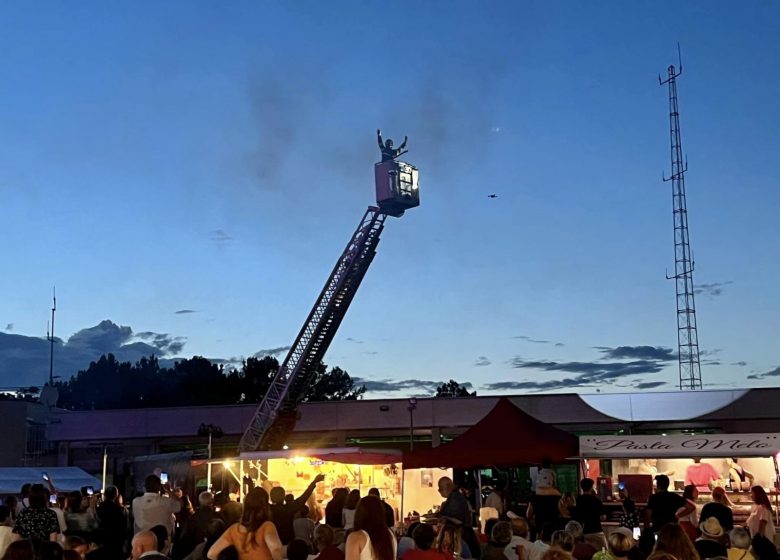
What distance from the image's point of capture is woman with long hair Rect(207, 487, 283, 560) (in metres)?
7.82

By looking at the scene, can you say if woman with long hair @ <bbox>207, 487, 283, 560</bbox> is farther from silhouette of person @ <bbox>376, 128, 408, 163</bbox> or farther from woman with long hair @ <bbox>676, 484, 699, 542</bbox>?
silhouette of person @ <bbox>376, 128, 408, 163</bbox>

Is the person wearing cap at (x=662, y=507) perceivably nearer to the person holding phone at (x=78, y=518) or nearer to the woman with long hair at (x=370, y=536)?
the woman with long hair at (x=370, y=536)

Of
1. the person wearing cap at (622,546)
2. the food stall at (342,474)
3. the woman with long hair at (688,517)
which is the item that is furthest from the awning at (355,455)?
the person wearing cap at (622,546)

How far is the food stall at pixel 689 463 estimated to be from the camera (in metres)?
16.1

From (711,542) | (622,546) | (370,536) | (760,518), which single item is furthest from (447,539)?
(760,518)

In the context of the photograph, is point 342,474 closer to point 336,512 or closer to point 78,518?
point 336,512

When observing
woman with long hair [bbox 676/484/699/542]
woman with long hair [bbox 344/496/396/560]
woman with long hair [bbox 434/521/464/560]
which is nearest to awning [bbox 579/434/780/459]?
woman with long hair [bbox 676/484/699/542]

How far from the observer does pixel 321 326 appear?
31.6 metres

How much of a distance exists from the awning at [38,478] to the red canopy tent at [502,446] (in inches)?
531

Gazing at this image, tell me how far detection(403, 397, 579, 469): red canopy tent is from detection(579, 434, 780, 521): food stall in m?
0.91

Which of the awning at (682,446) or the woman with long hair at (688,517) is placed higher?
the awning at (682,446)

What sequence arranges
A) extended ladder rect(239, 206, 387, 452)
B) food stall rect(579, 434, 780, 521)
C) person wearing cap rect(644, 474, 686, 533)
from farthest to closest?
extended ladder rect(239, 206, 387, 452), food stall rect(579, 434, 780, 521), person wearing cap rect(644, 474, 686, 533)

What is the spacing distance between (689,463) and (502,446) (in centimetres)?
494

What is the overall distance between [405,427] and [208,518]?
31.2 meters
